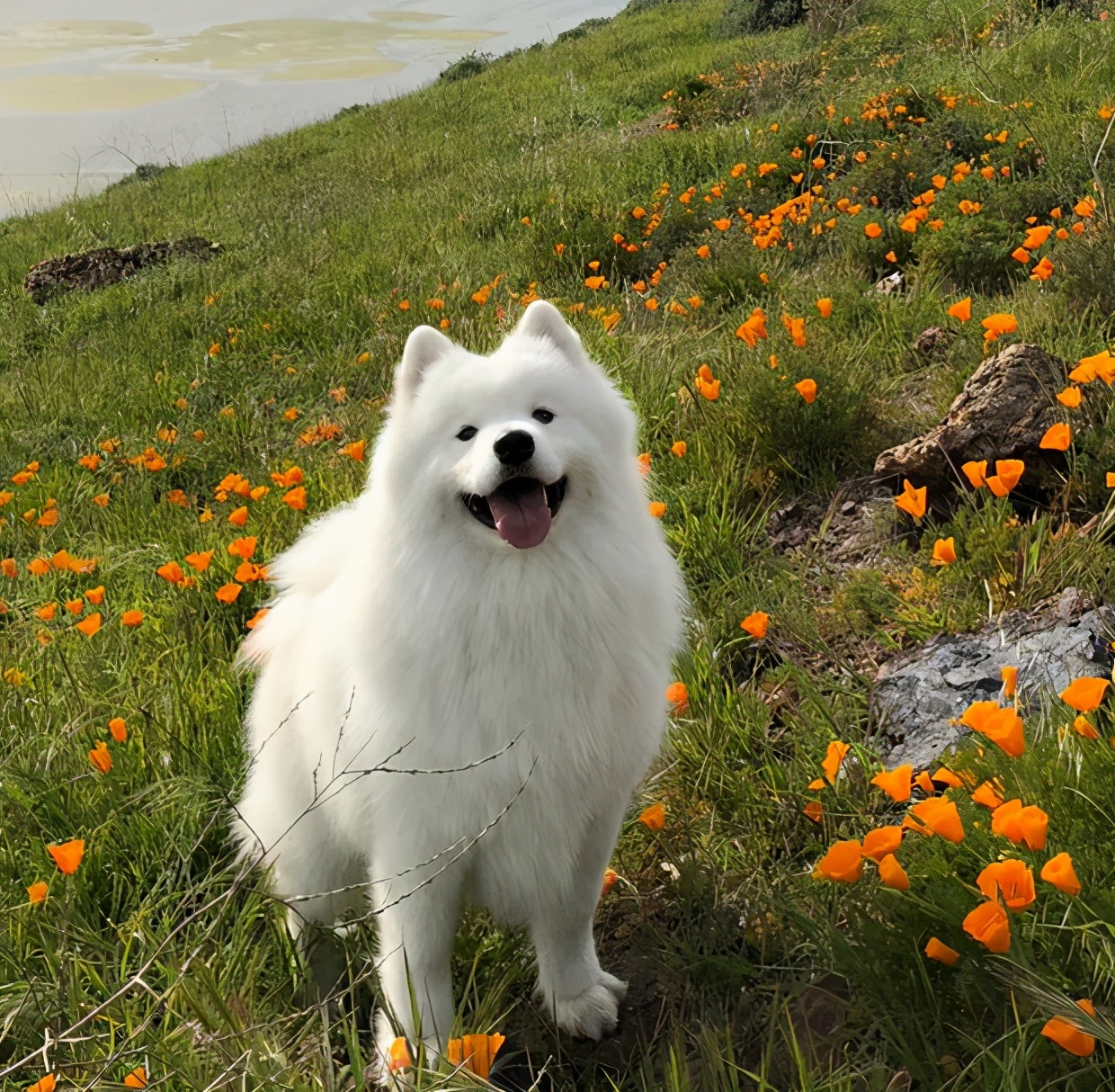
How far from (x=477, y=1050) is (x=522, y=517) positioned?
1.00 m

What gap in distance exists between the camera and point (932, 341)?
4070 millimetres

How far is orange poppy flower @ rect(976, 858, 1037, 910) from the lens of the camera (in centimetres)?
130

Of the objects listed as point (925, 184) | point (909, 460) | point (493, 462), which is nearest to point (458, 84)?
point (925, 184)

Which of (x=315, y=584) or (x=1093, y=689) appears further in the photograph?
(x=315, y=584)

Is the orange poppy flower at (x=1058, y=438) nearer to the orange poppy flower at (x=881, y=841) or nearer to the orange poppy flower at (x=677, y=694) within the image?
the orange poppy flower at (x=677, y=694)

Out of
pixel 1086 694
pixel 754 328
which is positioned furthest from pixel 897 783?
pixel 754 328

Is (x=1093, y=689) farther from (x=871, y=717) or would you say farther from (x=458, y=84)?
(x=458, y=84)

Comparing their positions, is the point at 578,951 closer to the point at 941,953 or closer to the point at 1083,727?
the point at 941,953

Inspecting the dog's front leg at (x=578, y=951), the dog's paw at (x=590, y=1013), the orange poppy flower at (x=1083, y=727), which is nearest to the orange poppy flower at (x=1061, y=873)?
the orange poppy flower at (x=1083, y=727)

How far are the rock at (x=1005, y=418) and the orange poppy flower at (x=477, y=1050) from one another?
89.7 inches

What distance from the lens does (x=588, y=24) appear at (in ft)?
69.2

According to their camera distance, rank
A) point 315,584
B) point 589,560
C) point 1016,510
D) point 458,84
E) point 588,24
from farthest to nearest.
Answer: point 588,24 < point 458,84 < point 1016,510 < point 315,584 < point 589,560

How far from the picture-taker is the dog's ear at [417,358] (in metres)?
2.18

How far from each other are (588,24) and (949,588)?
22088 mm
